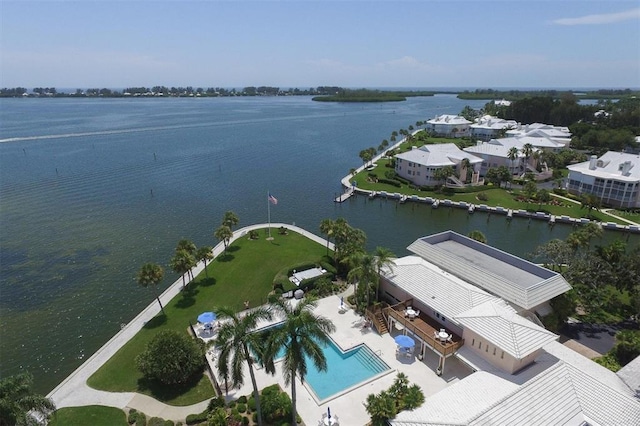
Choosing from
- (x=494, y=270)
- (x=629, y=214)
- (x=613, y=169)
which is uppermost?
(x=613, y=169)

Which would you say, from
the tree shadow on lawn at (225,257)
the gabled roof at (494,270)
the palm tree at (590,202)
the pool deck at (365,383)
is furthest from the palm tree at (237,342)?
the palm tree at (590,202)

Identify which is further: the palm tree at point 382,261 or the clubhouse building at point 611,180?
the clubhouse building at point 611,180

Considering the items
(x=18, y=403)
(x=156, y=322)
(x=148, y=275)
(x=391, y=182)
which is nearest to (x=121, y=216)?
(x=148, y=275)

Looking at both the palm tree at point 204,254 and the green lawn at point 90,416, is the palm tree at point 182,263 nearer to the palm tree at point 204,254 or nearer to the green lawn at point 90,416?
the palm tree at point 204,254

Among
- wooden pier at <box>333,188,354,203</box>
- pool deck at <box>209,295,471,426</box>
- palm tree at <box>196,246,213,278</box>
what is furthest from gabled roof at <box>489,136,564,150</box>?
palm tree at <box>196,246,213,278</box>

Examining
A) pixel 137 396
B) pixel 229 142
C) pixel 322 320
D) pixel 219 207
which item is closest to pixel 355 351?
pixel 322 320

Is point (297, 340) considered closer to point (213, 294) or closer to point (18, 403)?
point (18, 403)
